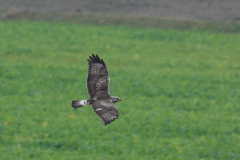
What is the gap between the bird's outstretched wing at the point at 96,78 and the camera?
304 centimetres

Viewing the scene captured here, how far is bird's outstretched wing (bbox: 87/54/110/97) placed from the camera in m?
3.04

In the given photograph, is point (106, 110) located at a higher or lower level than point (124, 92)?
higher

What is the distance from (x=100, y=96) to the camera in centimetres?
282

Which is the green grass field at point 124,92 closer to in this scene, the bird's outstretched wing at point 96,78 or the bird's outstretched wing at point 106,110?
the bird's outstretched wing at point 96,78

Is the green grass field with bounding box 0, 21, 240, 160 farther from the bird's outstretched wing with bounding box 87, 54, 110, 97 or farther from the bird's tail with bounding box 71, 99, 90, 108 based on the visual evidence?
the bird's tail with bounding box 71, 99, 90, 108

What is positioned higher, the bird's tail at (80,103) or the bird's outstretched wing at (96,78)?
the bird's outstretched wing at (96,78)

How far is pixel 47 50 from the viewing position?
45.5 feet

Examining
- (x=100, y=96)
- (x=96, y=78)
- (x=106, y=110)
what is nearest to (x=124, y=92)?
(x=96, y=78)

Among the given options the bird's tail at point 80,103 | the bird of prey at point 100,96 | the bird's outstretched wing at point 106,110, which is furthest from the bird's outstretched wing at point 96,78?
the bird's outstretched wing at point 106,110

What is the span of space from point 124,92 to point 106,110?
28.2 feet

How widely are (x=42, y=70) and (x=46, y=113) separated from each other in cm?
278

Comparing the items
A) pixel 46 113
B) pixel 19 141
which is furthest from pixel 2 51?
pixel 19 141

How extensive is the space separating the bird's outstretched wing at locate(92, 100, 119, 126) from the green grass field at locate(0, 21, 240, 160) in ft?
18.4

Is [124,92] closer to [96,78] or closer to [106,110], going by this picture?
[96,78]
